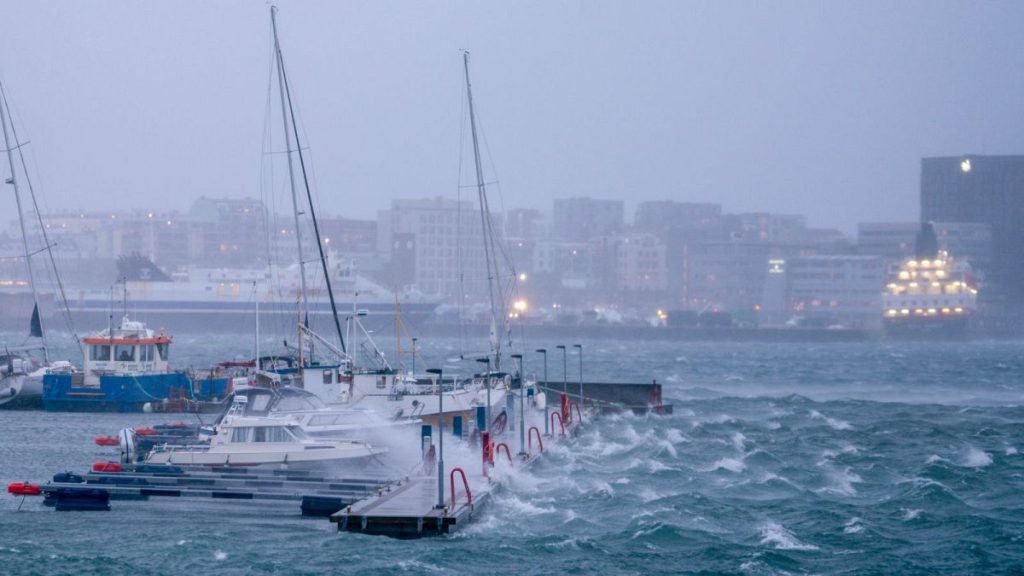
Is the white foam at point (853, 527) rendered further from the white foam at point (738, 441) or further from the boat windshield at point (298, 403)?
the boat windshield at point (298, 403)

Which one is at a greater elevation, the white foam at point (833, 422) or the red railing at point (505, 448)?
the red railing at point (505, 448)

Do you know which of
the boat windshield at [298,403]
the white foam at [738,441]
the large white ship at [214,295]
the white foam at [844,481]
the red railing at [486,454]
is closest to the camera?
the red railing at [486,454]

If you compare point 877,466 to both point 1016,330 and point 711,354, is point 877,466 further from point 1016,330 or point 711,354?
point 1016,330

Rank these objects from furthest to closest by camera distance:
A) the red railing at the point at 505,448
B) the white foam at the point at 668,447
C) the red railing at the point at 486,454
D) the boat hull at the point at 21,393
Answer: the boat hull at the point at 21,393
the white foam at the point at 668,447
the red railing at the point at 505,448
the red railing at the point at 486,454

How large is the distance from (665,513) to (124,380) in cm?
2265

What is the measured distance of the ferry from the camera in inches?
5212

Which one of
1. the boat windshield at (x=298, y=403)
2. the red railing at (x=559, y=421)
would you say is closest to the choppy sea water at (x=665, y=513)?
the red railing at (x=559, y=421)

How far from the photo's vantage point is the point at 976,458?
32.8m

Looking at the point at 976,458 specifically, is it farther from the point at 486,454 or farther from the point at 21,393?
the point at 21,393

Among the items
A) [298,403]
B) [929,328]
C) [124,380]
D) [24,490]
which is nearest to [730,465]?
[298,403]

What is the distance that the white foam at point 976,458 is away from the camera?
104ft

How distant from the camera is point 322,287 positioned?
111m

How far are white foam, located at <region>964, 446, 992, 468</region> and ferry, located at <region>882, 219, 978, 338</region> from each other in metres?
101

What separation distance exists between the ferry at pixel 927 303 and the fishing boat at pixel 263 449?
11388 centimetres
